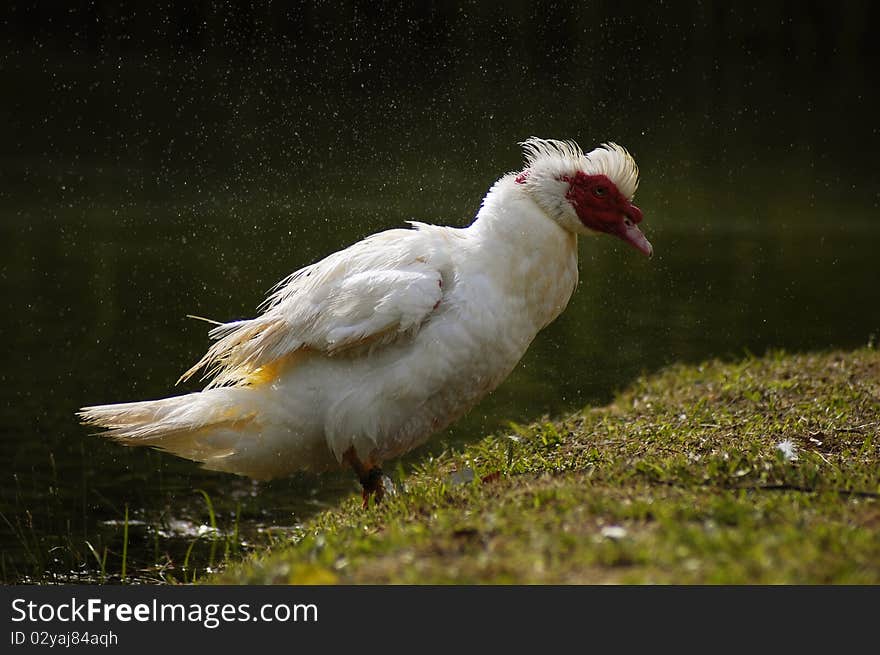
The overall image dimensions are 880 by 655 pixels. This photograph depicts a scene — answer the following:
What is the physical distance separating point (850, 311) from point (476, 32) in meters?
A: 11.9

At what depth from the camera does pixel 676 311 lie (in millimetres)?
11469

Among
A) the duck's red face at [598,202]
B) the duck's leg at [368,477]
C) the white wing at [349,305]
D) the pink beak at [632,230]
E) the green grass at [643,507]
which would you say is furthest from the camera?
the pink beak at [632,230]

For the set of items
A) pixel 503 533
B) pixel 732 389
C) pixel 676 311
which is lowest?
pixel 676 311

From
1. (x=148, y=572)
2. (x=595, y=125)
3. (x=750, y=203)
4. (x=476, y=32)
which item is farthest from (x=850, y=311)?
(x=476, y=32)

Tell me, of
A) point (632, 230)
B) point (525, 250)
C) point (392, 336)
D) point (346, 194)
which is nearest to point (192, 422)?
point (392, 336)

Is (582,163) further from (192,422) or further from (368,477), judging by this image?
(192,422)

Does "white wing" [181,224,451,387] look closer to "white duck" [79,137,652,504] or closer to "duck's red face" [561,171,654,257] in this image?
"white duck" [79,137,652,504]

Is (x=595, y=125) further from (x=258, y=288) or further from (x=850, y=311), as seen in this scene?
(x=258, y=288)

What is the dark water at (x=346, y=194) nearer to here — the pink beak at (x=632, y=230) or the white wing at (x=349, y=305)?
the white wing at (x=349, y=305)

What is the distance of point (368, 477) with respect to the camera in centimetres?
514

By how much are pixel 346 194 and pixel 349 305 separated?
1008 centimetres

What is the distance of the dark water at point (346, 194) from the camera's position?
7.12 meters

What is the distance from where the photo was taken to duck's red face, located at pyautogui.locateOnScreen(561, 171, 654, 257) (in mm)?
5254

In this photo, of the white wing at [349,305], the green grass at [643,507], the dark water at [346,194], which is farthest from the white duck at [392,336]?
the dark water at [346,194]
